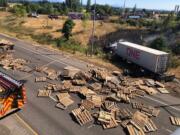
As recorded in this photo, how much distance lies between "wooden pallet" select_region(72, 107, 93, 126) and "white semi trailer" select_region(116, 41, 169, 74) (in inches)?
571

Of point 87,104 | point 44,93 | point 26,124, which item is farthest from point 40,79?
point 26,124

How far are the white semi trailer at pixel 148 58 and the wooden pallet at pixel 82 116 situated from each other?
14497mm

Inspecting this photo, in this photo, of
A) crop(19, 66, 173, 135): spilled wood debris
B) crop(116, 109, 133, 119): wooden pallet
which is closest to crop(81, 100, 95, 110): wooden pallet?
crop(19, 66, 173, 135): spilled wood debris

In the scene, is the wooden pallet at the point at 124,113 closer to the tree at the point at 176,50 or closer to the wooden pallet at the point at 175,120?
the wooden pallet at the point at 175,120

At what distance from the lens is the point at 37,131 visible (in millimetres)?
16219

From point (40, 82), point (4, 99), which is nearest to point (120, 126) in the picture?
point (4, 99)

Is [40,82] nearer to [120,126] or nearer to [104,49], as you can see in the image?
[120,126]

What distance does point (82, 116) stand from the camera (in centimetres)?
1817

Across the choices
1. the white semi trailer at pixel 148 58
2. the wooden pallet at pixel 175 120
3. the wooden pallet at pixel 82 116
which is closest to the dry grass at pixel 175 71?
the white semi trailer at pixel 148 58

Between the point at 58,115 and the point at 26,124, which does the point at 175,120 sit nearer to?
the point at 58,115

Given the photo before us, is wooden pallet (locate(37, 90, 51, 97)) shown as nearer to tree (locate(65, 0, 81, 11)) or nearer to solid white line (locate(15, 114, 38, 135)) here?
solid white line (locate(15, 114, 38, 135))

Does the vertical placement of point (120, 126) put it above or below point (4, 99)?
below

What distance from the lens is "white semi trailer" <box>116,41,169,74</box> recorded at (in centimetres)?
2919

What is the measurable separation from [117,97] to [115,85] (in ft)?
10.2
